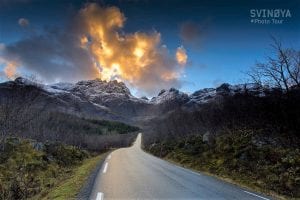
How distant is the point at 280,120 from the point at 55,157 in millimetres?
18968

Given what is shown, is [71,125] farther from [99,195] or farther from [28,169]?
[99,195]

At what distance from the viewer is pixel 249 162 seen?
826 inches

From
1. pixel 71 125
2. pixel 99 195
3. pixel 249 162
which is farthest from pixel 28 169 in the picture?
pixel 71 125

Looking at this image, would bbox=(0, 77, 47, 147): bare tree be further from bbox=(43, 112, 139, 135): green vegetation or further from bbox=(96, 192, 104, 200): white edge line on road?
bbox=(43, 112, 139, 135): green vegetation

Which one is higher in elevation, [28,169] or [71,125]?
[71,125]

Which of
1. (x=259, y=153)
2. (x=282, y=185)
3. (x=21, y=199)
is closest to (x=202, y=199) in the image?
(x=282, y=185)

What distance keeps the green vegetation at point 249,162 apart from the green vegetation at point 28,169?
382 inches

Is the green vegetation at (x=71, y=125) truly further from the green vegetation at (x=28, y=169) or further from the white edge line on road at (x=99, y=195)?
the white edge line on road at (x=99, y=195)

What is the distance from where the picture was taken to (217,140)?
28.9 metres

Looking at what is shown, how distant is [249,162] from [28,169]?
13.8 m

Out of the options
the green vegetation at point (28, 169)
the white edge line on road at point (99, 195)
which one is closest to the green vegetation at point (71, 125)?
the green vegetation at point (28, 169)

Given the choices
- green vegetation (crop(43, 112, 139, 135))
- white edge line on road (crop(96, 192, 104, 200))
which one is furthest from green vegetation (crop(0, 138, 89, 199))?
green vegetation (crop(43, 112, 139, 135))

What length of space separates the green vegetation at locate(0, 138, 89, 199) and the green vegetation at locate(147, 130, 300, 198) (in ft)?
31.8

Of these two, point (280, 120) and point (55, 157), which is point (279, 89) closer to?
point (280, 120)
